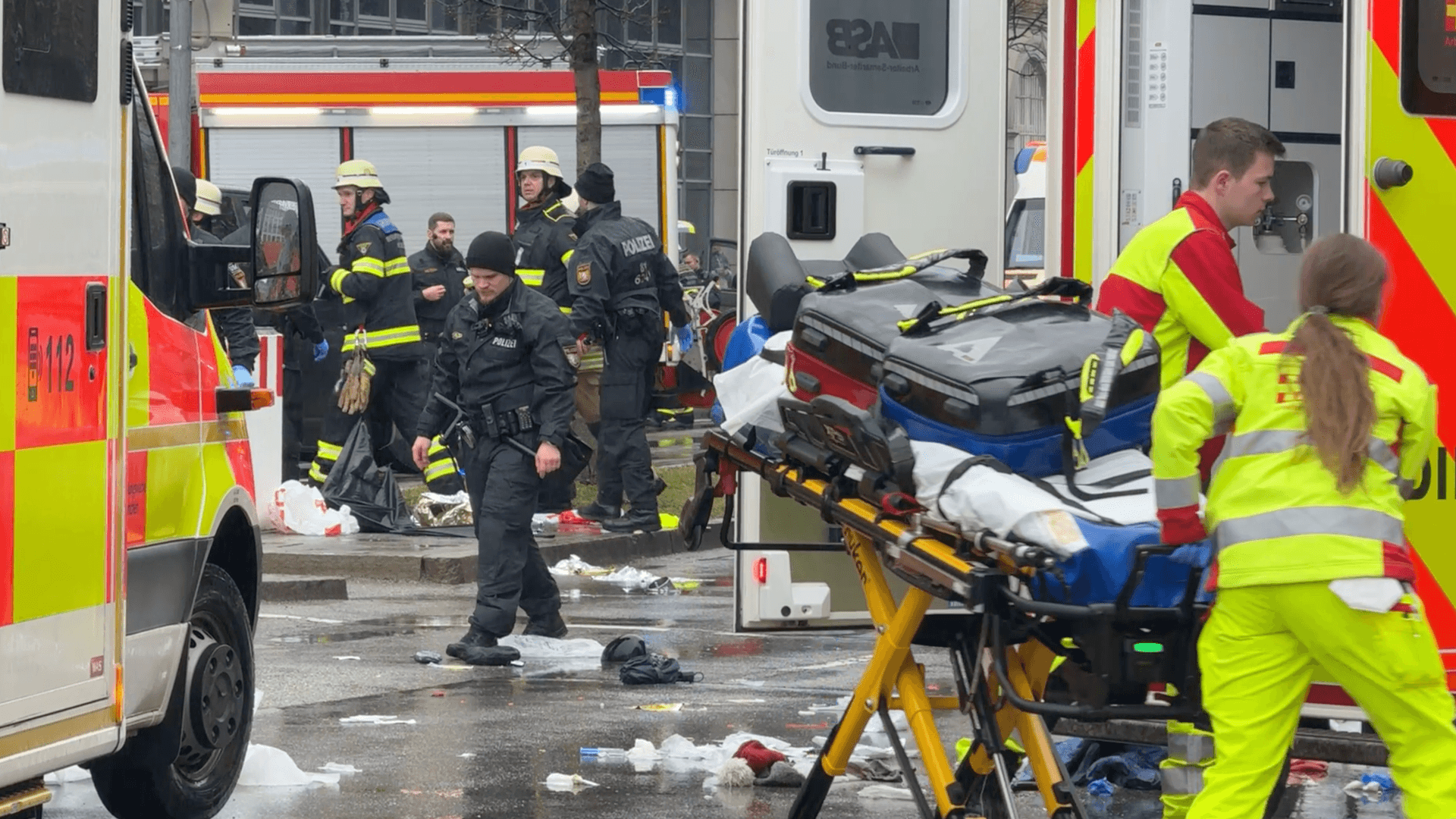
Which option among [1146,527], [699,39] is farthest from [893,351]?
[699,39]

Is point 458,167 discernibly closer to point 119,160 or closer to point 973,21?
point 973,21

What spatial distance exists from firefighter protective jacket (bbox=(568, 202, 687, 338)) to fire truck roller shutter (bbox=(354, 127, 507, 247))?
7608 millimetres

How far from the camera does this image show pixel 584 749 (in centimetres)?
724

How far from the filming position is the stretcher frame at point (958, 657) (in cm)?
449

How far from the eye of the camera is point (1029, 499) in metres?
4.48

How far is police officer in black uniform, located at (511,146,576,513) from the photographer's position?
43.3 ft

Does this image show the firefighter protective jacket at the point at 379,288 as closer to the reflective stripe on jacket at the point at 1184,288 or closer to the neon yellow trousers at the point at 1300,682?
the reflective stripe on jacket at the point at 1184,288

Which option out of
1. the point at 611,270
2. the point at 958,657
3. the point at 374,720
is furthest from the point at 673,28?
the point at 958,657

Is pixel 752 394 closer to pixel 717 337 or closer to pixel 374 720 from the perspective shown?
pixel 374 720

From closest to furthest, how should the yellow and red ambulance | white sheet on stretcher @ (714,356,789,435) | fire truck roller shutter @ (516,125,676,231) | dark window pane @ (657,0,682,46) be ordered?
1. white sheet on stretcher @ (714,356,789,435)
2. the yellow and red ambulance
3. fire truck roller shutter @ (516,125,676,231)
4. dark window pane @ (657,0,682,46)

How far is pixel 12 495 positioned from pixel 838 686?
15.0ft

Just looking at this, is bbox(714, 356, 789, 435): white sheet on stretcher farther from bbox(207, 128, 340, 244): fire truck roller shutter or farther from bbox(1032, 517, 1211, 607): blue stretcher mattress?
bbox(207, 128, 340, 244): fire truck roller shutter

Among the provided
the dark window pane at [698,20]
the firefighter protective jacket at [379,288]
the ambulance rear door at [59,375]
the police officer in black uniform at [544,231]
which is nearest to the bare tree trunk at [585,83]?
the firefighter protective jacket at [379,288]

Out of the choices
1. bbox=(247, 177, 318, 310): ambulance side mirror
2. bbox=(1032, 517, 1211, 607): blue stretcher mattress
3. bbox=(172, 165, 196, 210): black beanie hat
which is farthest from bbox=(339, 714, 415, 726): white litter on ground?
bbox=(1032, 517, 1211, 607): blue stretcher mattress
